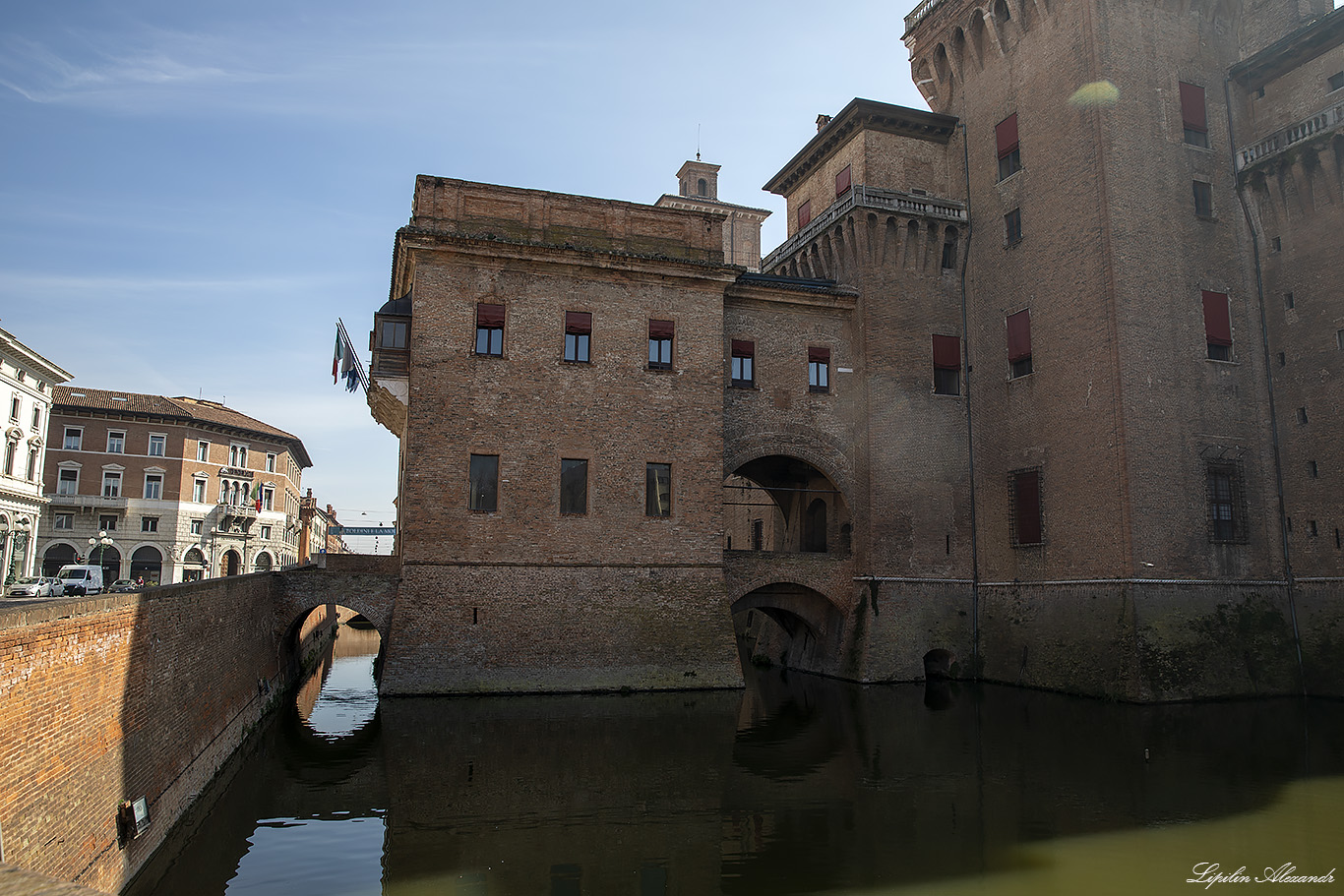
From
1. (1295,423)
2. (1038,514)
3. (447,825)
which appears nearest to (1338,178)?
(1295,423)

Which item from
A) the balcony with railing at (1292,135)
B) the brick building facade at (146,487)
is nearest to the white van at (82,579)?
the brick building facade at (146,487)

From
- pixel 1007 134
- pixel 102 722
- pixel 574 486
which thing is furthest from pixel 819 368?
pixel 102 722

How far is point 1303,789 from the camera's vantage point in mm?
12641

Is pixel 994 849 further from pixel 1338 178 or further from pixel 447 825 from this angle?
pixel 1338 178

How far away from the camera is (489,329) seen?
22.2m

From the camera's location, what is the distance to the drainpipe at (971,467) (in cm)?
2505

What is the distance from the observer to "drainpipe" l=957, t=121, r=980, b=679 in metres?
25.0

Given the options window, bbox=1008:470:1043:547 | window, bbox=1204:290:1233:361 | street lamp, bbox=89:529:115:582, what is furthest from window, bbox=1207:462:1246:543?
street lamp, bbox=89:529:115:582

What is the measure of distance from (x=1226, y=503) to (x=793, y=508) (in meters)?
12.4

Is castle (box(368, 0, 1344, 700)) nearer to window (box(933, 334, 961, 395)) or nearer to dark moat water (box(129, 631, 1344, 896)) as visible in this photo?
window (box(933, 334, 961, 395))

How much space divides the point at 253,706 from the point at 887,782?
12.2 metres

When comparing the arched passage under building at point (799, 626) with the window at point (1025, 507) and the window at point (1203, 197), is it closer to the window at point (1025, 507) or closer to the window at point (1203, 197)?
the window at point (1025, 507)

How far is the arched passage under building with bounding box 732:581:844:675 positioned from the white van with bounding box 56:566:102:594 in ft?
78.9

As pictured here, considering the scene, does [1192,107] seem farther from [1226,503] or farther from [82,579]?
[82,579]
